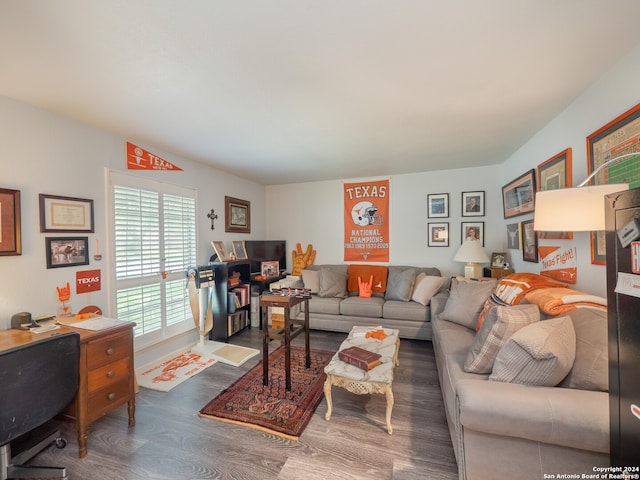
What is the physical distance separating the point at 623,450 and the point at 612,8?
6.37ft

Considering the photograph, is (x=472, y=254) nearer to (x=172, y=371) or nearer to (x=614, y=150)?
(x=614, y=150)

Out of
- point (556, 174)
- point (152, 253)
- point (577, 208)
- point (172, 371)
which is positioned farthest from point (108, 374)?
point (556, 174)

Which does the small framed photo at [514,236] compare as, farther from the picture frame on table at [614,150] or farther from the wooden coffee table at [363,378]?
the wooden coffee table at [363,378]

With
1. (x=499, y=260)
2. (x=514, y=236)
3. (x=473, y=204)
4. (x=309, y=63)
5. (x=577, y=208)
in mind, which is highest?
(x=309, y=63)

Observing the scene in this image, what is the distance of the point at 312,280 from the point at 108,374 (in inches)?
→ 110

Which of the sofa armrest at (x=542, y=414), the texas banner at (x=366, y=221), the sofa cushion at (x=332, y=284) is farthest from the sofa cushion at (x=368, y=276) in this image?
the sofa armrest at (x=542, y=414)

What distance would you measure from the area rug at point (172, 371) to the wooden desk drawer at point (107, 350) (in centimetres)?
75

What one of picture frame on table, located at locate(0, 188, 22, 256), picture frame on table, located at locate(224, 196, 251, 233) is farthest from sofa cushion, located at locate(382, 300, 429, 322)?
picture frame on table, located at locate(0, 188, 22, 256)

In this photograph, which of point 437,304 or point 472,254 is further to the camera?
point 472,254

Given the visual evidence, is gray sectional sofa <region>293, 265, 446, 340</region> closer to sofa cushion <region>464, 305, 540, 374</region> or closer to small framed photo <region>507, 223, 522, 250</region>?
small framed photo <region>507, 223, 522, 250</region>

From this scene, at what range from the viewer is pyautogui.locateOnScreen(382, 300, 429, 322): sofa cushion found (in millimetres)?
3494

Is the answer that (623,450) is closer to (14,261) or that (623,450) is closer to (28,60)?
(28,60)

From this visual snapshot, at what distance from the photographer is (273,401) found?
224 cm

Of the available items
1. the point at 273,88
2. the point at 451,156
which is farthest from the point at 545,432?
the point at 451,156
